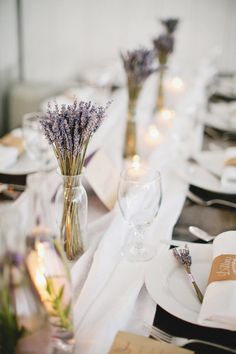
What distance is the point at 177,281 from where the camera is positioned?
0.98m

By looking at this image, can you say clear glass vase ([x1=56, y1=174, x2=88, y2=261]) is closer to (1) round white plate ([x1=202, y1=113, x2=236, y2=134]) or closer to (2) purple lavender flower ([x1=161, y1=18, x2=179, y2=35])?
(1) round white plate ([x1=202, y1=113, x2=236, y2=134])

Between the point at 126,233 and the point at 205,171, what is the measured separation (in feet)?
1.86

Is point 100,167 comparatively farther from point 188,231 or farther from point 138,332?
point 138,332

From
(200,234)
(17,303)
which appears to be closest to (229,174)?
(200,234)

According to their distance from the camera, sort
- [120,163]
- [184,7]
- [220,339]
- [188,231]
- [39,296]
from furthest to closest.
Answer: [184,7], [120,163], [188,231], [220,339], [39,296]

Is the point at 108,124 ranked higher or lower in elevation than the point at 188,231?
higher

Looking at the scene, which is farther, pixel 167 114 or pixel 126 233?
pixel 167 114

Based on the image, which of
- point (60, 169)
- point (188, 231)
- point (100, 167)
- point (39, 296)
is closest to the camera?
point (39, 296)

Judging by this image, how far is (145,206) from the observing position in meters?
1.11

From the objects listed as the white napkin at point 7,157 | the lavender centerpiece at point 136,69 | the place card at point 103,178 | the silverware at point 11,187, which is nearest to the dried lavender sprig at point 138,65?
the lavender centerpiece at point 136,69

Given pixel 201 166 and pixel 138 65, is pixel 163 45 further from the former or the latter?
pixel 201 166

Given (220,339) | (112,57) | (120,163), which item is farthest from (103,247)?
(112,57)

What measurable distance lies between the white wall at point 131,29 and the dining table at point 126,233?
244cm

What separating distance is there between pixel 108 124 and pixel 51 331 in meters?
1.48
